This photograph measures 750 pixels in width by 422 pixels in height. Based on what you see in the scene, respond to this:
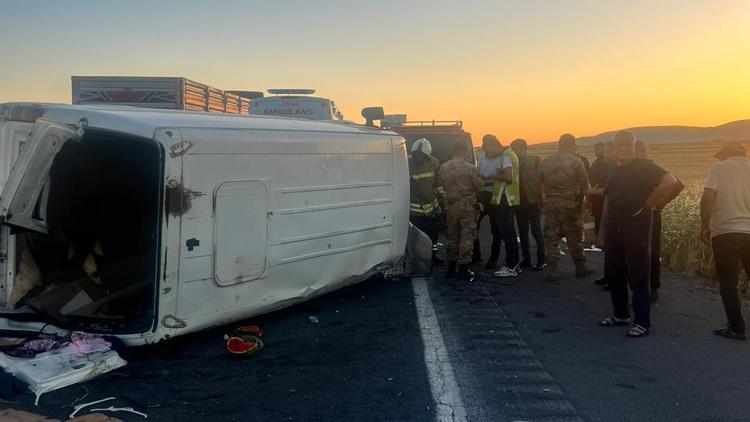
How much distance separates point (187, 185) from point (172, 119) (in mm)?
621

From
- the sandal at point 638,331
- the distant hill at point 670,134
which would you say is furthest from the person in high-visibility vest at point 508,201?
the distant hill at point 670,134

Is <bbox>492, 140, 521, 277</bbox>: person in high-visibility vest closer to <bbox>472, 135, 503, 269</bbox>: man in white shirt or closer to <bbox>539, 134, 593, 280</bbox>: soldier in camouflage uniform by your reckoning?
<bbox>472, 135, 503, 269</bbox>: man in white shirt

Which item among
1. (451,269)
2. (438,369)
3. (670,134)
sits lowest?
(438,369)

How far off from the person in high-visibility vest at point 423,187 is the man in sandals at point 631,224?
274 centimetres

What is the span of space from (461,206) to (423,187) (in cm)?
72

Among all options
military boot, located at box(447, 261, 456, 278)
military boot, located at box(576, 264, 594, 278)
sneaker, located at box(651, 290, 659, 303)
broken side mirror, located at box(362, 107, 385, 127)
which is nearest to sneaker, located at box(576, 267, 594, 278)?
military boot, located at box(576, 264, 594, 278)

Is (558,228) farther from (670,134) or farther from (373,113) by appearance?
(670,134)

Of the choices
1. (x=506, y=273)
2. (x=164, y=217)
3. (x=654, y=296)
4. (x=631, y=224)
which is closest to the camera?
(x=164, y=217)

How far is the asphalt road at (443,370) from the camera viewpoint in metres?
3.86

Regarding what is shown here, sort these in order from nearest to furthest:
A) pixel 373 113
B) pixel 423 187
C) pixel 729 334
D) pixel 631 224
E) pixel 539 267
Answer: pixel 729 334
pixel 631 224
pixel 423 187
pixel 539 267
pixel 373 113

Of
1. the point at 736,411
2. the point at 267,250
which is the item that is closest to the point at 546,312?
the point at 736,411

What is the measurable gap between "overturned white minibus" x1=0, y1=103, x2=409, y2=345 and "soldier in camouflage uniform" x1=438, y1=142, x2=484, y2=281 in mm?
1645

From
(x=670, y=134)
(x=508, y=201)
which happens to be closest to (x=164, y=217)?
(x=508, y=201)

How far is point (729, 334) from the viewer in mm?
5402
